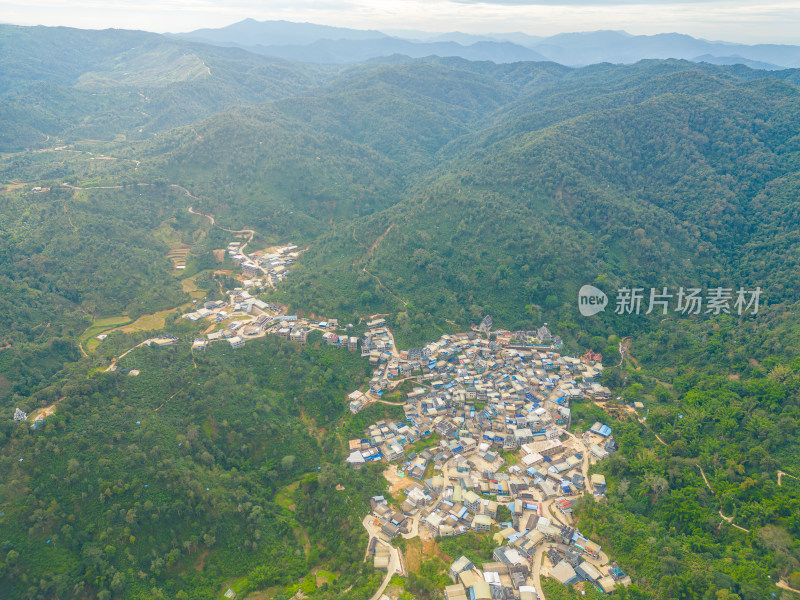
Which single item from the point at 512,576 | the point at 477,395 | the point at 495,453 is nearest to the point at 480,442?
the point at 495,453

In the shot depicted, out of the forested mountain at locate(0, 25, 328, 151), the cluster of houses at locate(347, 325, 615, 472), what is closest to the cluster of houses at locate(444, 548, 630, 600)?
the cluster of houses at locate(347, 325, 615, 472)

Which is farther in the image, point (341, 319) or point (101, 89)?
point (101, 89)

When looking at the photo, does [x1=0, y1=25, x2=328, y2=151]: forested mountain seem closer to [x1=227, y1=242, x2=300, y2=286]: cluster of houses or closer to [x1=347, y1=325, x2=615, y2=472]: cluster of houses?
[x1=227, y1=242, x2=300, y2=286]: cluster of houses

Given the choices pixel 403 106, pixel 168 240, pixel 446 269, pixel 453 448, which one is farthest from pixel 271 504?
pixel 403 106

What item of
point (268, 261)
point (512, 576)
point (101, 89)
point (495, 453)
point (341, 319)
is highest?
point (101, 89)

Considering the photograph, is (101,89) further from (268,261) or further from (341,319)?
(341,319)

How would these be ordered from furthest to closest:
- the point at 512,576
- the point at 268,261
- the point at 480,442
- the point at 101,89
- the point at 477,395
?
the point at 101,89
the point at 268,261
the point at 477,395
the point at 480,442
the point at 512,576

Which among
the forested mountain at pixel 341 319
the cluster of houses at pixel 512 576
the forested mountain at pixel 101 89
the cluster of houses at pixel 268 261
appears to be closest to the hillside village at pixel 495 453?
the cluster of houses at pixel 512 576

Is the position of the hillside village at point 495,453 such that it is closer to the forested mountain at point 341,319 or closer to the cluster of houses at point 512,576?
the cluster of houses at point 512,576
